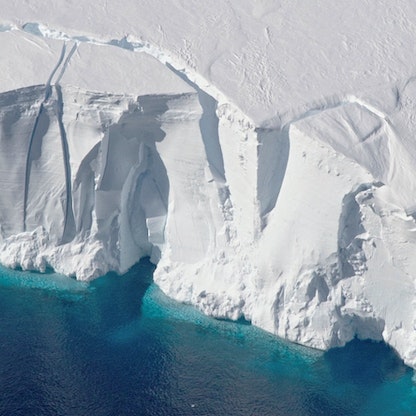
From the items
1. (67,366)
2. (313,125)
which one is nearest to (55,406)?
(67,366)

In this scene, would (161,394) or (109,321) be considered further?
(109,321)

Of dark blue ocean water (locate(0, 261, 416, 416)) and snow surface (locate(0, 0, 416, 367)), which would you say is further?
snow surface (locate(0, 0, 416, 367))

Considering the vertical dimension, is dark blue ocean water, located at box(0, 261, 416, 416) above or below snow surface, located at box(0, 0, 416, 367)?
below

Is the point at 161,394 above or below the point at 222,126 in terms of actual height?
below

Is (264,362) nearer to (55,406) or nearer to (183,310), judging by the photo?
(183,310)

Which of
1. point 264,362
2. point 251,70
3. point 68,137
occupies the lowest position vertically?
point 264,362

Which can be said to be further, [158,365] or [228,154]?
[228,154]
